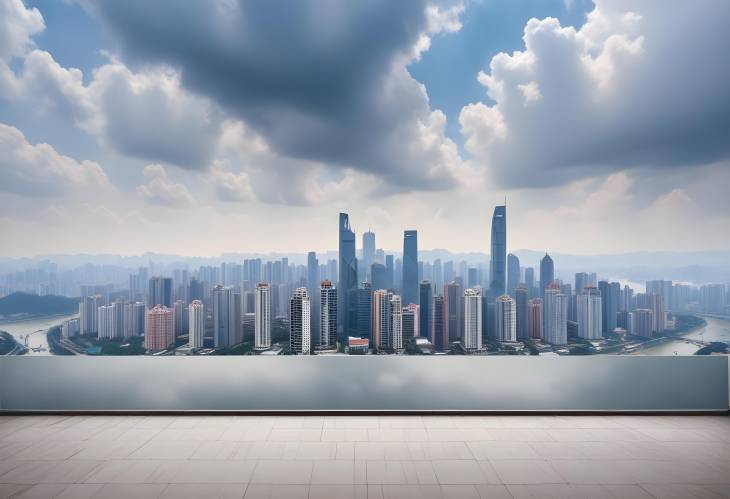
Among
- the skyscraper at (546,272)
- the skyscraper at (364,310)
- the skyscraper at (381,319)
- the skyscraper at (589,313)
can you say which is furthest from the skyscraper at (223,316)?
the skyscraper at (589,313)

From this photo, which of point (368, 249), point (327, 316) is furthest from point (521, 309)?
point (327, 316)

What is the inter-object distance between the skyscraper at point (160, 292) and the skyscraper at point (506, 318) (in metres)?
3.64

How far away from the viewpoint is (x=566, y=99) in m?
4.55

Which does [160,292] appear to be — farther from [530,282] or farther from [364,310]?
[530,282]

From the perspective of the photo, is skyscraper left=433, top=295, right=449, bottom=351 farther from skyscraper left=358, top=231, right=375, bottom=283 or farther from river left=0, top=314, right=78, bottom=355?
river left=0, top=314, right=78, bottom=355

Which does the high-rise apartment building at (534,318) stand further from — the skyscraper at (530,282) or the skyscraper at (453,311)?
the skyscraper at (453,311)

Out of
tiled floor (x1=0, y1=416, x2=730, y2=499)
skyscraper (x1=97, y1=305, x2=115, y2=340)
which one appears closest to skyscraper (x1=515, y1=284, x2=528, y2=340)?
tiled floor (x1=0, y1=416, x2=730, y2=499)

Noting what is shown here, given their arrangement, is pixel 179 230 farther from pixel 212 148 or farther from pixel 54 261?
pixel 54 261

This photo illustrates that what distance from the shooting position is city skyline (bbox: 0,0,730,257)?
4.31 m

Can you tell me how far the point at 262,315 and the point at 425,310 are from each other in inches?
72.5

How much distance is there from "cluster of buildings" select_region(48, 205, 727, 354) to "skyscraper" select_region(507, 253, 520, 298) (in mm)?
12

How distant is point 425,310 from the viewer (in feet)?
15.3

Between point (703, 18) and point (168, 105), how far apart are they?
5.78 meters

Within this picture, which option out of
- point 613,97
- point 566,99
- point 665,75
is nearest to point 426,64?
point 566,99
